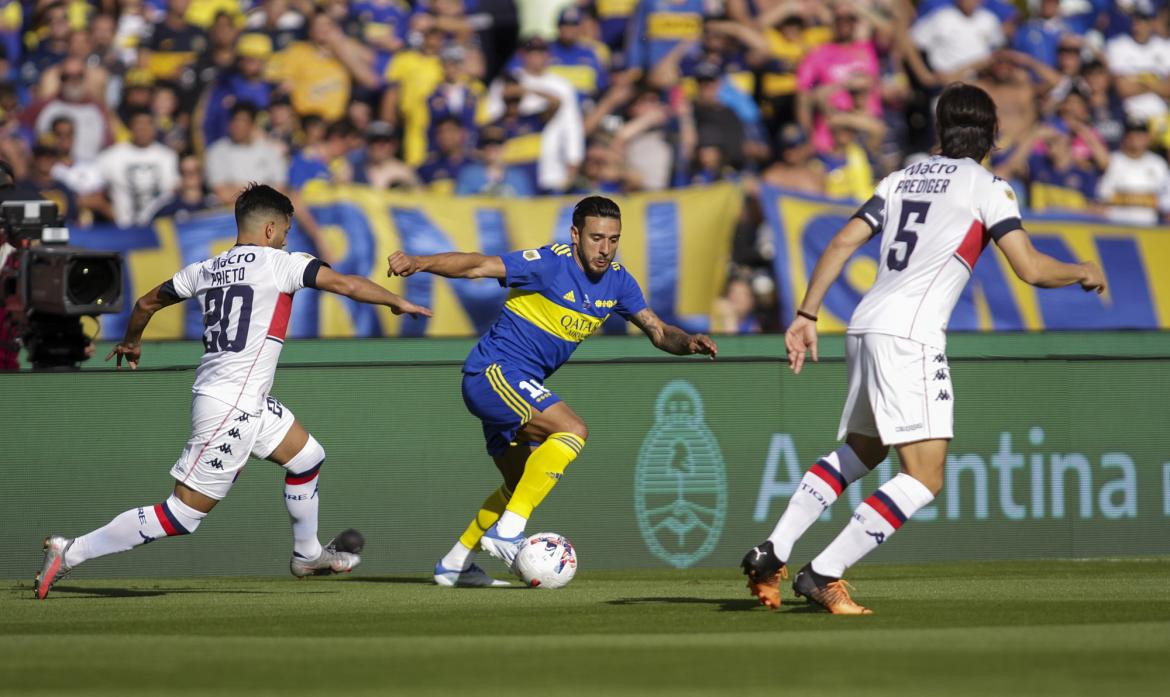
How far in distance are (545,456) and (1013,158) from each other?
9.51m

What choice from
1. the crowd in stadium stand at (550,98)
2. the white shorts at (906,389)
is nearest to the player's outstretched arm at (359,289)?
the white shorts at (906,389)

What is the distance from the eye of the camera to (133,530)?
9.05 metres

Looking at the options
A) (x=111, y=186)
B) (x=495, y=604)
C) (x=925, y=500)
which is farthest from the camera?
(x=111, y=186)

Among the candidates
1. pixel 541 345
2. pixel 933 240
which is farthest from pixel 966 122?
pixel 541 345

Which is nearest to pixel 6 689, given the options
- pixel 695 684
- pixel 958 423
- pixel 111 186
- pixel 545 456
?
pixel 695 684

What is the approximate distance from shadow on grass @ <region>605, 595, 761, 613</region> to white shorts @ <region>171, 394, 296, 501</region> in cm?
202

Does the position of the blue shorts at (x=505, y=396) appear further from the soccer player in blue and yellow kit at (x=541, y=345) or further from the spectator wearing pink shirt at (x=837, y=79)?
the spectator wearing pink shirt at (x=837, y=79)

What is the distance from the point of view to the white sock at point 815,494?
799 cm

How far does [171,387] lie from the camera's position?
1138 centimetres

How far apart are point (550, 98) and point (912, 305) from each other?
9.84m

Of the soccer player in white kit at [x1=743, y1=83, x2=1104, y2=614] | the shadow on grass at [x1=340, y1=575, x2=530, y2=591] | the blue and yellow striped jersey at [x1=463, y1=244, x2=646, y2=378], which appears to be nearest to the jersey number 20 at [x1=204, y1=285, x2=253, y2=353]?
the blue and yellow striped jersey at [x1=463, y1=244, x2=646, y2=378]

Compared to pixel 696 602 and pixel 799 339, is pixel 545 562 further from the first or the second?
pixel 799 339

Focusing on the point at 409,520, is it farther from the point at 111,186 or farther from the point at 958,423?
the point at 111,186

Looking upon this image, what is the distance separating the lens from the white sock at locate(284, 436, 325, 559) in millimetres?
9578
